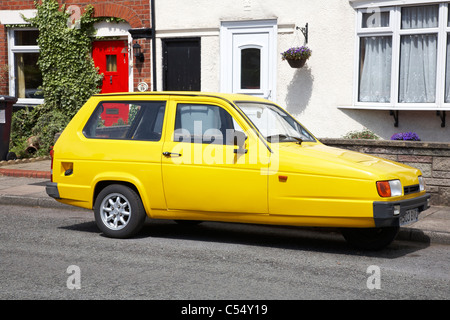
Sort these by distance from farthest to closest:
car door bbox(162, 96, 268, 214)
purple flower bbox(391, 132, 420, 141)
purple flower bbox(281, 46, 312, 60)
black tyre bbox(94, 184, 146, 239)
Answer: purple flower bbox(281, 46, 312, 60) → purple flower bbox(391, 132, 420, 141) → black tyre bbox(94, 184, 146, 239) → car door bbox(162, 96, 268, 214)

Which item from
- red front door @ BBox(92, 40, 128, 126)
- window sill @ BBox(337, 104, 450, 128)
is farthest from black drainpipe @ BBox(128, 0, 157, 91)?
window sill @ BBox(337, 104, 450, 128)

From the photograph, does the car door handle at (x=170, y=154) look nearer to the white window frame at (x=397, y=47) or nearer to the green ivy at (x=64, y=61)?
the white window frame at (x=397, y=47)

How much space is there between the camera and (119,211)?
7.79 metres

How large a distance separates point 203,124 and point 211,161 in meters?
0.51

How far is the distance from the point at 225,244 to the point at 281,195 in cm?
105

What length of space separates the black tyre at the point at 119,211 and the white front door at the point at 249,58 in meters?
6.53

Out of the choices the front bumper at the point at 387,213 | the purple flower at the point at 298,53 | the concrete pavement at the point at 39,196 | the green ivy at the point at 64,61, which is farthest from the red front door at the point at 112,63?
the front bumper at the point at 387,213

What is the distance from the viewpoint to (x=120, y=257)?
6.80 meters

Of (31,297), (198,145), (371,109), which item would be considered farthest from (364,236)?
(371,109)

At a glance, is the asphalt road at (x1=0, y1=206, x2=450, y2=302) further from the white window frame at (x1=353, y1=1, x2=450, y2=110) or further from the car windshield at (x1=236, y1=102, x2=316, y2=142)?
the white window frame at (x1=353, y1=1, x2=450, y2=110)

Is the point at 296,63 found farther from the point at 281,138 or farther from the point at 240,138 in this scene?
the point at 240,138

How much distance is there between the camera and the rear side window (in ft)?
25.3

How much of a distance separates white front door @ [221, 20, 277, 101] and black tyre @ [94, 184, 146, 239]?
653 cm

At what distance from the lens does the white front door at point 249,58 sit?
1362cm
